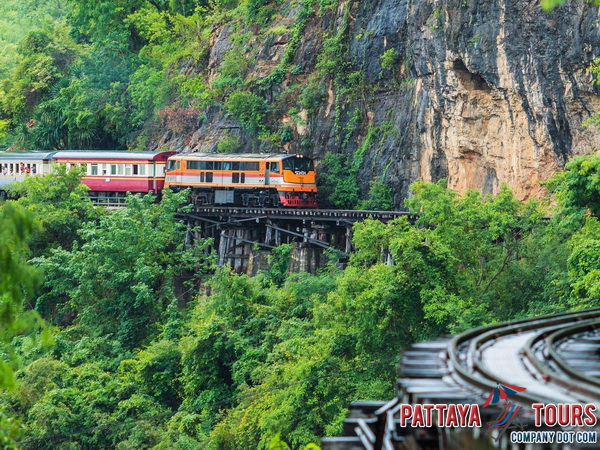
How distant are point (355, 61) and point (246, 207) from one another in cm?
773

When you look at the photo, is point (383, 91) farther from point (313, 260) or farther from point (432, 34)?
point (313, 260)

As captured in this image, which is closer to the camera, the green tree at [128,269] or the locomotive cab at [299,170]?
the green tree at [128,269]

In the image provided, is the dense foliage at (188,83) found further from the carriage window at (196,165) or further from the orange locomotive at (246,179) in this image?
the carriage window at (196,165)

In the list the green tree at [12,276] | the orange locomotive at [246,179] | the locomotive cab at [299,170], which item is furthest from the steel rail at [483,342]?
the orange locomotive at [246,179]

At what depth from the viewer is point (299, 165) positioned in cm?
3697

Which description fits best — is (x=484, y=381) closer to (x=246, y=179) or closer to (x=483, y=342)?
(x=483, y=342)

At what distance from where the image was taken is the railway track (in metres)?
6.63

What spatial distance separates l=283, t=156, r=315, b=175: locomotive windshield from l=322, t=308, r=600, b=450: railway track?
26869 mm

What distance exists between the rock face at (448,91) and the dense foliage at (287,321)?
3.14m

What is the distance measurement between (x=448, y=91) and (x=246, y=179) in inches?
365

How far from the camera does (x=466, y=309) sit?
22281 mm

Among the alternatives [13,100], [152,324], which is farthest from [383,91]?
[13,100]

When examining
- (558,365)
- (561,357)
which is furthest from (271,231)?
(558,365)

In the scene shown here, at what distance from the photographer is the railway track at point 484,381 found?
261 inches
